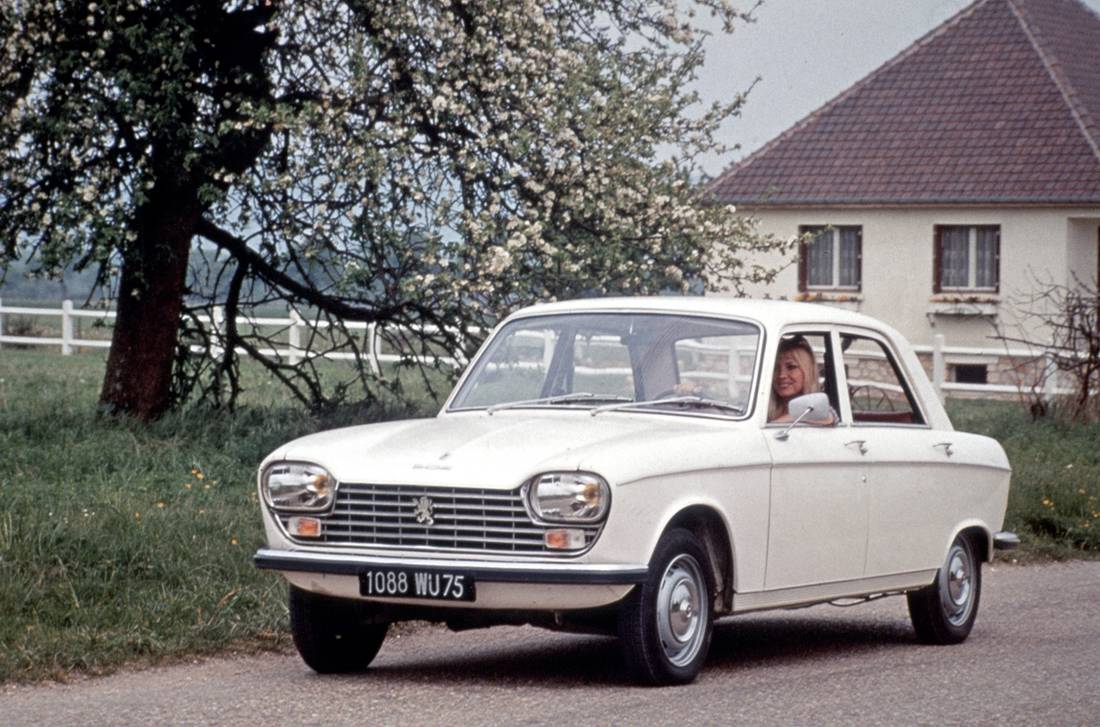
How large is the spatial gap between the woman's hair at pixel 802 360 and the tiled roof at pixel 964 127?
2845 cm

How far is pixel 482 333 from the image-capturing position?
17.2m

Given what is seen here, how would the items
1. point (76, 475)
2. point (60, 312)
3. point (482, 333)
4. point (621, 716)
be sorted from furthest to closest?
point (60, 312)
point (482, 333)
point (76, 475)
point (621, 716)

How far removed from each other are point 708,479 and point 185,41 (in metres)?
8.65

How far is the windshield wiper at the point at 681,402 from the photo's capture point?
8742 millimetres

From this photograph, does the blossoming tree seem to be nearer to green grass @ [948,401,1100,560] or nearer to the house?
green grass @ [948,401,1100,560]

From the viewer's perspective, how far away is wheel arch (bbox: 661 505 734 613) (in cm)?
817

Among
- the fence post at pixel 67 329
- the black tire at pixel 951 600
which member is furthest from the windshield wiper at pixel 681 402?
the fence post at pixel 67 329

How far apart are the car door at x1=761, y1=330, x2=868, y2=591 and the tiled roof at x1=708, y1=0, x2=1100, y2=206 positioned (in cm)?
2860

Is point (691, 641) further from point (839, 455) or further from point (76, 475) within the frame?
point (76, 475)

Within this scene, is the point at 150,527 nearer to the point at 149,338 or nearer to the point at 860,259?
the point at 149,338

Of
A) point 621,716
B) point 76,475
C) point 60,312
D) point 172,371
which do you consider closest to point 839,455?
point 621,716

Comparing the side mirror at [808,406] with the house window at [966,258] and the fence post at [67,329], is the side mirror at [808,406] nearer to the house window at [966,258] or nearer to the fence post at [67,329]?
the fence post at [67,329]

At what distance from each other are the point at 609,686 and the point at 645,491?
89cm

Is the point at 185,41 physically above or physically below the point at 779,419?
above
